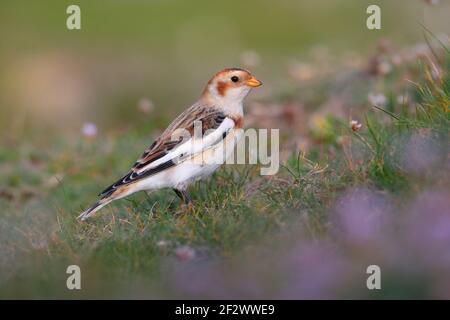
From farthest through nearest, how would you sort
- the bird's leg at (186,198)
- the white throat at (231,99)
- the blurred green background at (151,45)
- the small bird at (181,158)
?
the blurred green background at (151,45) → the white throat at (231,99) → the small bird at (181,158) → the bird's leg at (186,198)

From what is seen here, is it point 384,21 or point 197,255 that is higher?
point 384,21

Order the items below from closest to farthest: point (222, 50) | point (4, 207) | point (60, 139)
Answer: point (4, 207), point (60, 139), point (222, 50)

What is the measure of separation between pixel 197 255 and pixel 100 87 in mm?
8821

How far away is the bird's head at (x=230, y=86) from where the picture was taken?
630 cm

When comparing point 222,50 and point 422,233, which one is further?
point 222,50

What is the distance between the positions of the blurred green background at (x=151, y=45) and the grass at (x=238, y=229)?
195 inches

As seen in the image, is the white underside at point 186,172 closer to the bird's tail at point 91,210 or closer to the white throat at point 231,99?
the bird's tail at point 91,210

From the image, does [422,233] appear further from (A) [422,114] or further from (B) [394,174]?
(A) [422,114]

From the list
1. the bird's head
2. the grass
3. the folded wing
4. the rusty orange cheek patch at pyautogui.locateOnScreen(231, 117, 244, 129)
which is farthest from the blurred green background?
the grass

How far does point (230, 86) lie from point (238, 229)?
5.97ft

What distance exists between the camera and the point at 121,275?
4.60 metres

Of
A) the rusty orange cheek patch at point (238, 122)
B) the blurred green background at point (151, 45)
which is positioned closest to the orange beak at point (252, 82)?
the rusty orange cheek patch at point (238, 122)
